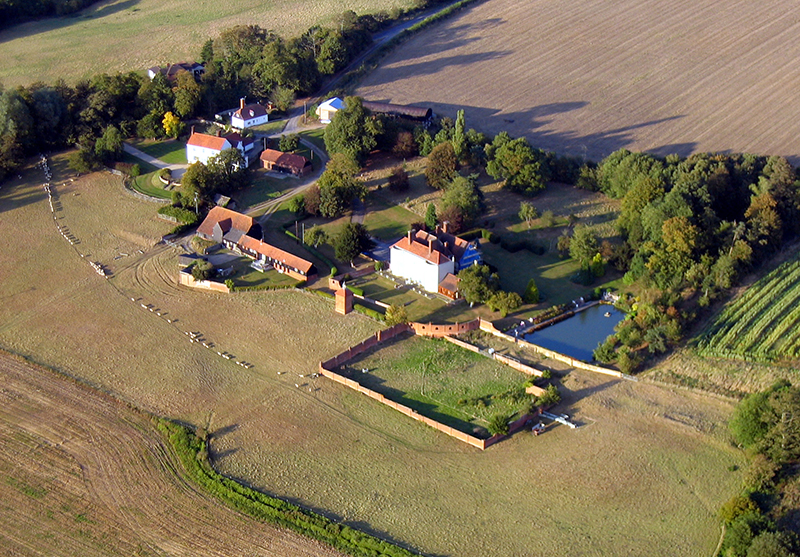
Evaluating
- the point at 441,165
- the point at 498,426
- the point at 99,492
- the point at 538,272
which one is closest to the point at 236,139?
the point at 441,165

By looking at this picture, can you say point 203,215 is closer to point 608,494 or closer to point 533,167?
point 533,167

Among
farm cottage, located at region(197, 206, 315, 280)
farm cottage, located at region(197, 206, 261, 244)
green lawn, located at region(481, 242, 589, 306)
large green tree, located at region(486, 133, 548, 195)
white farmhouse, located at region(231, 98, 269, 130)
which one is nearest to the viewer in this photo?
green lawn, located at region(481, 242, 589, 306)

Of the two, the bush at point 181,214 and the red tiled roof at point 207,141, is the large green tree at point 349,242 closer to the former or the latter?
the bush at point 181,214

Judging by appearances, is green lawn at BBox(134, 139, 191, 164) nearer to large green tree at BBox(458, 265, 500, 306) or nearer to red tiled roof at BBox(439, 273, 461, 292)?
red tiled roof at BBox(439, 273, 461, 292)

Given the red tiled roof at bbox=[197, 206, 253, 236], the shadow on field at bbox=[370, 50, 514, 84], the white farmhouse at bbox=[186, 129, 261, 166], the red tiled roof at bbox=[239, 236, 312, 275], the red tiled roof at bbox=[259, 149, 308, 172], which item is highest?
the shadow on field at bbox=[370, 50, 514, 84]

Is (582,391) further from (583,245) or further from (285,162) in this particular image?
(285,162)

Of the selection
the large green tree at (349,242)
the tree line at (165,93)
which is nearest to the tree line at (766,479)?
the large green tree at (349,242)

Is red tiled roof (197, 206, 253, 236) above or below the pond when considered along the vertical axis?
above

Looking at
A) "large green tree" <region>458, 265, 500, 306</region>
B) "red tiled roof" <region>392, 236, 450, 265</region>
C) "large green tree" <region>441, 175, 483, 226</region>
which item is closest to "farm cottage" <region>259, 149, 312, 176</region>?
"large green tree" <region>441, 175, 483, 226</region>
